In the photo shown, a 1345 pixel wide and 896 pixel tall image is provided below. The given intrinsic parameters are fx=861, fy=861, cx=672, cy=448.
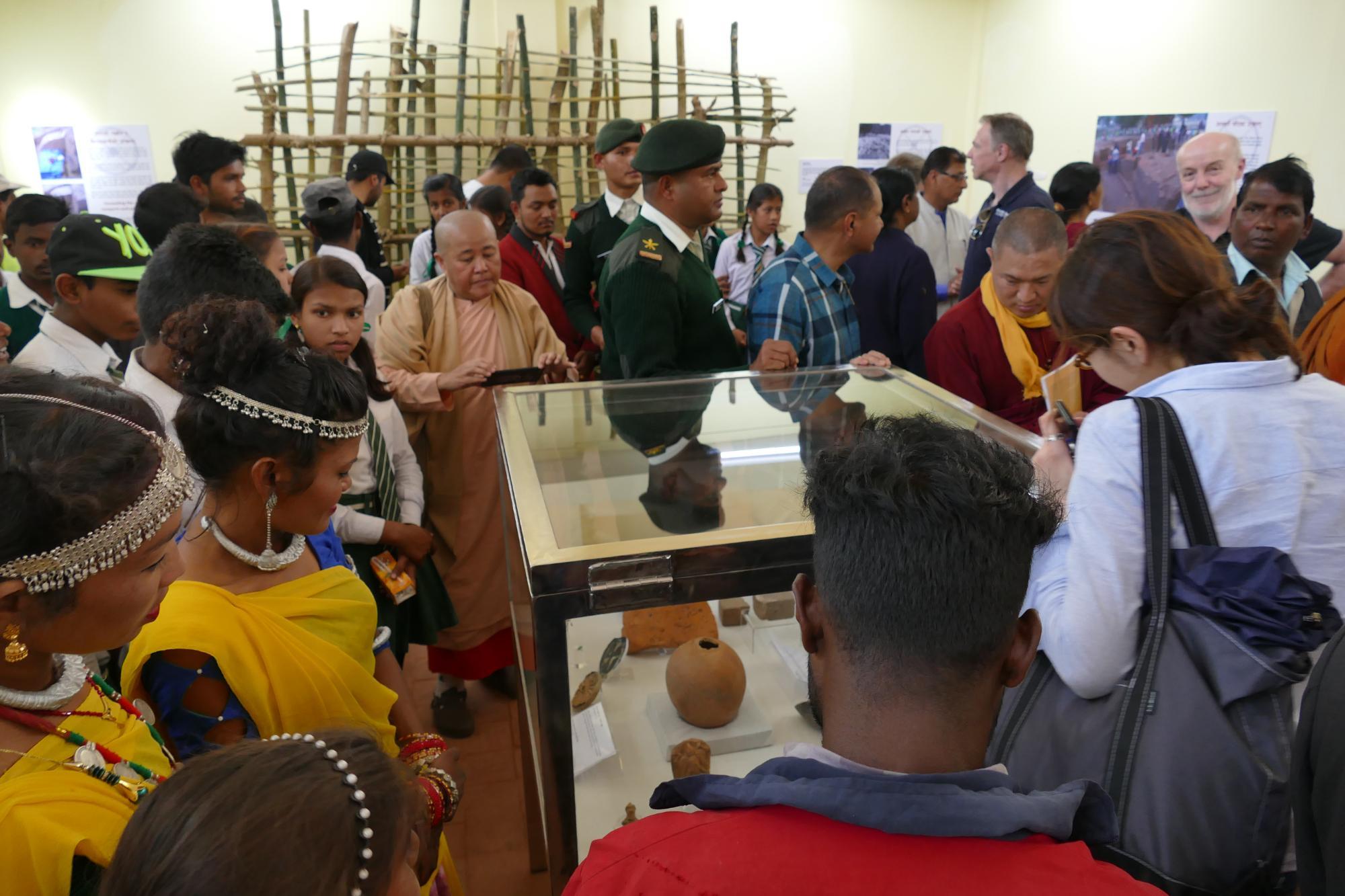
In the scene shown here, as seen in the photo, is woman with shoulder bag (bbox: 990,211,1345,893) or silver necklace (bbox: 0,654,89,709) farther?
woman with shoulder bag (bbox: 990,211,1345,893)

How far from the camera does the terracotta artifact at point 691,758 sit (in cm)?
192

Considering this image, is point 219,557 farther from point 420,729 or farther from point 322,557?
point 420,729

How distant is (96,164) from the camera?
7844 millimetres

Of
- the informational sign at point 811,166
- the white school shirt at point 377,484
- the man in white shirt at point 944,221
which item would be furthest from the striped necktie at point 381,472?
the informational sign at point 811,166

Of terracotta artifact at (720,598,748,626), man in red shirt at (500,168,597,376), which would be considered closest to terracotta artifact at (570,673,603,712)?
terracotta artifact at (720,598,748,626)

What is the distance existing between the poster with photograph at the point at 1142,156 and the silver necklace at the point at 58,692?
6924 mm

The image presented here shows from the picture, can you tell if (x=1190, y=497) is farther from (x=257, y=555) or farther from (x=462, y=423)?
(x=462, y=423)

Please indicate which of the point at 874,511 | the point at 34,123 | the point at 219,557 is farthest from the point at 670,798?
the point at 34,123

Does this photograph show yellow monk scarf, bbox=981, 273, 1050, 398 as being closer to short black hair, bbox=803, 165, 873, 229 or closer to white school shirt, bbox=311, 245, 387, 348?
short black hair, bbox=803, 165, 873, 229

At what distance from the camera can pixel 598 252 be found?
14.0 feet

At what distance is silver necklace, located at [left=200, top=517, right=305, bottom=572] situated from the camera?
1.51 m

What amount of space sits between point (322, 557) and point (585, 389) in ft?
3.41

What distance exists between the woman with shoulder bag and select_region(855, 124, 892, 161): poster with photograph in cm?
864

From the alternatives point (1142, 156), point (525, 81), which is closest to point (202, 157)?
point (525, 81)
